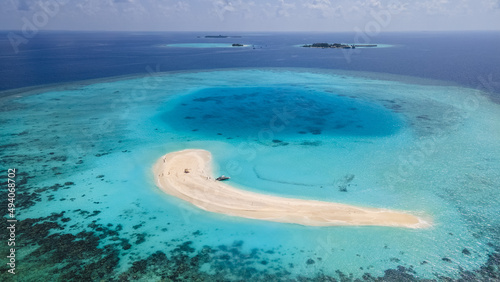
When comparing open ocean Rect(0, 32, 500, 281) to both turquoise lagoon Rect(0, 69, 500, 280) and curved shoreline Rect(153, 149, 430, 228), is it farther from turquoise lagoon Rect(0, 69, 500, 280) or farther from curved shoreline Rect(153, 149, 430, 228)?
curved shoreline Rect(153, 149, 430, 228)

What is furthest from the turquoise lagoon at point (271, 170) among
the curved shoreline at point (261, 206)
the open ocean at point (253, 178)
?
the curved shoreline at point (261, 206)

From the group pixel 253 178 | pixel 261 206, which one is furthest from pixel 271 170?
pixel 261 206

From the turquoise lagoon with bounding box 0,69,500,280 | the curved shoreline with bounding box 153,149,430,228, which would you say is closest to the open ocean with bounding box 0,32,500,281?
the turquoise lagoon with bounding box 0,69,500,280

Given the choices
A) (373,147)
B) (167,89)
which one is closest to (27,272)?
(373,147)

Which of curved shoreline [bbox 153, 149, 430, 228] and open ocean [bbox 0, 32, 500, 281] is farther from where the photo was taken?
curved shoreline [bbox 153, 149, 430, 228]

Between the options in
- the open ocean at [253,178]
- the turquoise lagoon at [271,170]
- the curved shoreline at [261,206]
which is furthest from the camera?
the curved shoreline at [261,206]

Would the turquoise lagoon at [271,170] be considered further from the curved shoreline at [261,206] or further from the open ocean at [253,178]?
the curved shoreline at [261,206]

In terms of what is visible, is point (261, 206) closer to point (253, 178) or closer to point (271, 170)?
point (253, 178)
